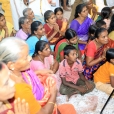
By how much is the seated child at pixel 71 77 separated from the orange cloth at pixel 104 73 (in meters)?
0.11

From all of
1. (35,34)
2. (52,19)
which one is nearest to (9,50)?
(35,34)

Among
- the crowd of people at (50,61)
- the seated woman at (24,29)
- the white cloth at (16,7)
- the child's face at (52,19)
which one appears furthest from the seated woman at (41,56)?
the white cloth at (16,7)

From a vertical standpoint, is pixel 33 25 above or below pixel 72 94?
above

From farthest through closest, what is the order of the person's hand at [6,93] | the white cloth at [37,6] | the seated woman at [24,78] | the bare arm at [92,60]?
the white cloth at [37,6]
the bare arm at [92,60]
the seated woman at [24,78]
the person's hand at [6,93]

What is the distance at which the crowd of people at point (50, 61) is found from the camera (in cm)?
149

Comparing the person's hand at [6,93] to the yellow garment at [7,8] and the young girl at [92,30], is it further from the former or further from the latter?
the yellow garment at [7,8]

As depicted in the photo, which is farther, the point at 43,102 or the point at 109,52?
the point at 109,52

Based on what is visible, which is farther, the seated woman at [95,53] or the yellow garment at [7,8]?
the yellow garment at [7,8]

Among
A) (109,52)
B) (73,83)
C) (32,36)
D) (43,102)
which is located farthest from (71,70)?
(43,102)

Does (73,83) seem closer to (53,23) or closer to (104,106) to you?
(104,106)

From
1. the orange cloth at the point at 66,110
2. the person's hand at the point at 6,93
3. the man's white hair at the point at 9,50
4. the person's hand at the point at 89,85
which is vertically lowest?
the person's hand at the point at 89,85

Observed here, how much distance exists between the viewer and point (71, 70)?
9.52ft

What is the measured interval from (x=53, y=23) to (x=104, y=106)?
1.73m

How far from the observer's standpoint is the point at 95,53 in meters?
3.08
